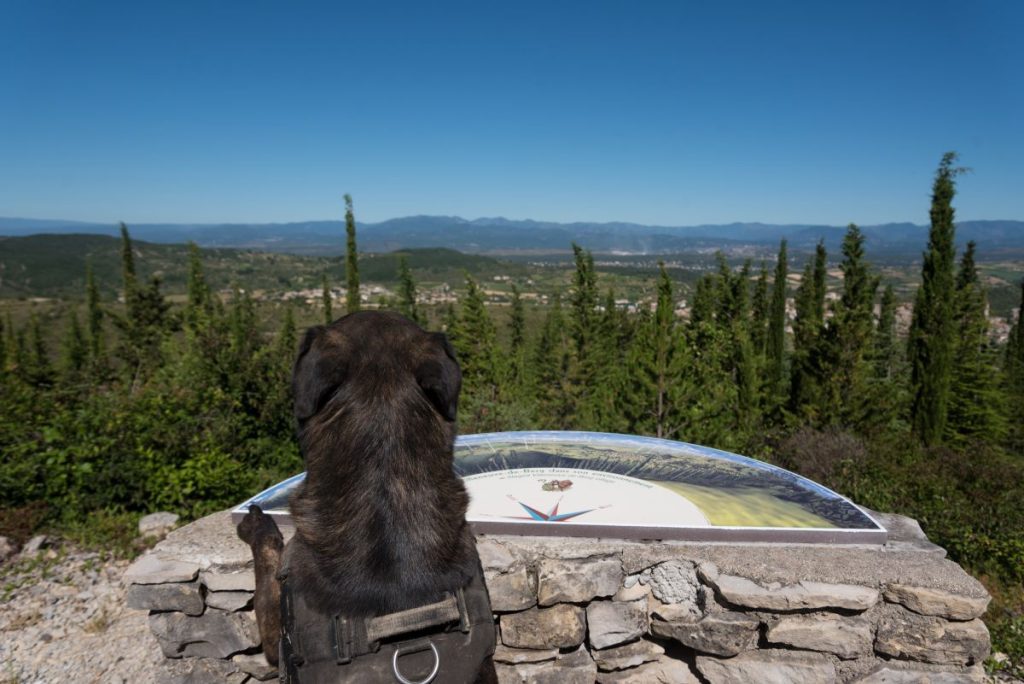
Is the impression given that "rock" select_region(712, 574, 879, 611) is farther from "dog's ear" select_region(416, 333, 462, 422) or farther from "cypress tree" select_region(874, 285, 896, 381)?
"cypress tree" select_region(874, 285, 896, 381)

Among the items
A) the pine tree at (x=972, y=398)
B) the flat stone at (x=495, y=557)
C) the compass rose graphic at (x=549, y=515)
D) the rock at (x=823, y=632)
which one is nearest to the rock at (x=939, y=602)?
the rock at (x=823, y=632)

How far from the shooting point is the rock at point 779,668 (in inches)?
140

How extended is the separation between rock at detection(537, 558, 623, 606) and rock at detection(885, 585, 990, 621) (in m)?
1.67

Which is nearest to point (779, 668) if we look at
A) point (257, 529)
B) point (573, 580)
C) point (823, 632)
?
point (823, 632)

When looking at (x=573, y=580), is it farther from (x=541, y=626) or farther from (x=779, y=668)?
(x=779, y=668)

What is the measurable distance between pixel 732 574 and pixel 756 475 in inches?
57.9

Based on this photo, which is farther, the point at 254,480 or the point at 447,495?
the point at 254,480

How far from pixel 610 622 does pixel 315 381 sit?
104 inches

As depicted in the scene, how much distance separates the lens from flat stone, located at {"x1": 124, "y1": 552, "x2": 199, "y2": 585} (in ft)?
12.0

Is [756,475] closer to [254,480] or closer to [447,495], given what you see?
[447,495]

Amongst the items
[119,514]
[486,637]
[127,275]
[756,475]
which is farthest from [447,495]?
[127,275]

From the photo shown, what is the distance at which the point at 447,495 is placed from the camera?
2.09 m

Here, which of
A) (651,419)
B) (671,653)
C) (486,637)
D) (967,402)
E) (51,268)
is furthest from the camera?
(51,268)

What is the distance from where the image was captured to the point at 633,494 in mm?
4406
